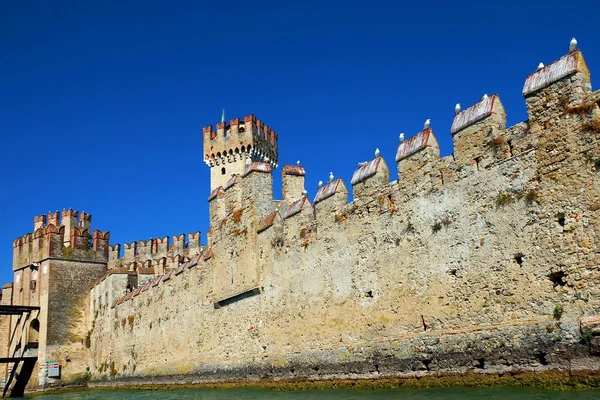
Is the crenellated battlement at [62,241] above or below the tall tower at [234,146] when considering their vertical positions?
below

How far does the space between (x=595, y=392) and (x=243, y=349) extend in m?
13.0

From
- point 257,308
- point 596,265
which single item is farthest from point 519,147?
point 257,308

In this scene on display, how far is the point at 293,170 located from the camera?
21578mm

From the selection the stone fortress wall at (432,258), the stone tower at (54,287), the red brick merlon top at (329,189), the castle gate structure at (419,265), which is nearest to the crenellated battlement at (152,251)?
the stone tower at (54,287)

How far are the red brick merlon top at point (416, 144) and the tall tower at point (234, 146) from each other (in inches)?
1150

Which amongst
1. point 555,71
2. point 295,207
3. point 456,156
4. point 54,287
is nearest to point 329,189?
point 295,207

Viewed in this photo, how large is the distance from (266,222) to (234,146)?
82.3 feet

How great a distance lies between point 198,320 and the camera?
81.6ft

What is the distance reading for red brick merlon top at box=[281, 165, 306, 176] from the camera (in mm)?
21516

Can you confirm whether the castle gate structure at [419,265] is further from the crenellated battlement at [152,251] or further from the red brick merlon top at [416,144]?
the crenellated battlement at [152,251]

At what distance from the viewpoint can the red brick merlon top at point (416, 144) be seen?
582 inches

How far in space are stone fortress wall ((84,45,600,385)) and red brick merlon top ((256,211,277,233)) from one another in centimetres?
4

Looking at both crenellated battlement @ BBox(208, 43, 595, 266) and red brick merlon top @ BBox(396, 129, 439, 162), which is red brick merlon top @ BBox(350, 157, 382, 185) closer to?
crenellated battlement @ BBox(208, 43, 595, 266)

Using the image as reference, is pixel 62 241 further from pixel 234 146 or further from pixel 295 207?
pixel 295 207
